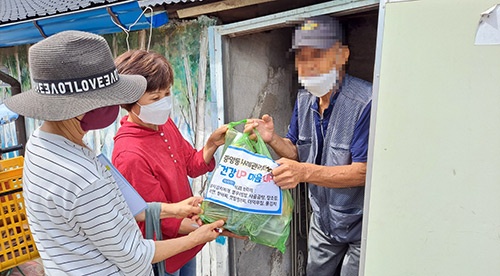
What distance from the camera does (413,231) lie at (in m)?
1.69

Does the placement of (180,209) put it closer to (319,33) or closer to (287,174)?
(287,174)

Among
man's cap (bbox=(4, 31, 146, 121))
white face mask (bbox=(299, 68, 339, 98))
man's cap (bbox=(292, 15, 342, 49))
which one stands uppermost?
man's cap (bbox=(292, 15, 342, 49))

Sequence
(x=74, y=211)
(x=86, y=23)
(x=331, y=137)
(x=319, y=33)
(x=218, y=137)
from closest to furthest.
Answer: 1. (x=74, y=211)
2. (x=319, y=33)
3. (x=331, y=137)
4. (x=218, y=137)
5. (x=86, y=23)

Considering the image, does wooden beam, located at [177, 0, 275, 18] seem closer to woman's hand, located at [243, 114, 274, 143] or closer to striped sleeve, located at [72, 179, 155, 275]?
woman's hand, located at [243, 114, 274, 143]

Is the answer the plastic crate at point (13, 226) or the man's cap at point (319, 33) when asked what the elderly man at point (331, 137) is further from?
the plastic crate at point (13, 226)

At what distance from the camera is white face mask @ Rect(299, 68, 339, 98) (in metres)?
2.23

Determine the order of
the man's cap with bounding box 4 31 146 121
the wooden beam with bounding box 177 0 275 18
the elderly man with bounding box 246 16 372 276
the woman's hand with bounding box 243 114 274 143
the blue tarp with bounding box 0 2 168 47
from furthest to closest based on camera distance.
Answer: the blue tarp with bounding box 0 2 168 47 → the wooden beam with bounding box 177 0 275 18 → the woman's hand with bounding box 243 114 274 143 → the elderly man with bounding box 246 16 372 276 → the man's cap with bounding box 4 31 146 121

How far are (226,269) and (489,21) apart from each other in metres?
2.44

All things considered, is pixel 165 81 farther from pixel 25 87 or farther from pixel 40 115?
pixel 25 87

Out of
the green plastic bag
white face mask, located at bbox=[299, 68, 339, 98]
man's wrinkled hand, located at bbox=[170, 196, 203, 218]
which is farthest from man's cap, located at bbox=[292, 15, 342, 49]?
man's wrinkled hand, located at bbox=[170, 196, 203, 218]

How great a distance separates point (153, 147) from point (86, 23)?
2.10m

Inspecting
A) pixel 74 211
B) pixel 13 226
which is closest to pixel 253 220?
pixel 74 211

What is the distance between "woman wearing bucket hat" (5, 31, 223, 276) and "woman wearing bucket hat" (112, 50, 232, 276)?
0.45m

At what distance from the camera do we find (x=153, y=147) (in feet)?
7.05
